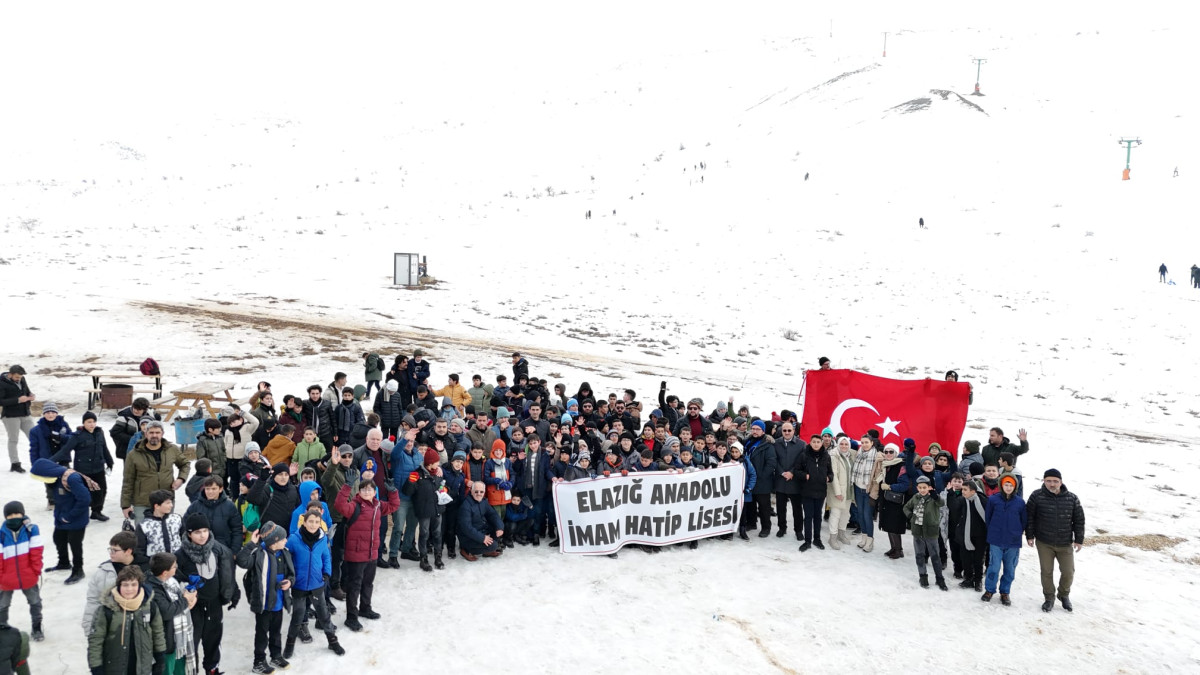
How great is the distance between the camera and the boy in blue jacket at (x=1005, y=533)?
9664 millimetres

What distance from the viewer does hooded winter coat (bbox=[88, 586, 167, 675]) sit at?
19.8 ft

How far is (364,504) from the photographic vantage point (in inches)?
335

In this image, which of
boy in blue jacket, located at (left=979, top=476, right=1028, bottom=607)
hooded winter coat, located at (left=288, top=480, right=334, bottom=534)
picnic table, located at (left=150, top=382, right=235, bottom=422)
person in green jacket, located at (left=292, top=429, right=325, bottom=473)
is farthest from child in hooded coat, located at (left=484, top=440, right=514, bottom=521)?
picnic table, located at (left=150, top=382, right=235, bottom=422)

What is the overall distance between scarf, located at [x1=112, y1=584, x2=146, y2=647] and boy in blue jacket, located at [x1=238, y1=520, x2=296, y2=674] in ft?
3.38

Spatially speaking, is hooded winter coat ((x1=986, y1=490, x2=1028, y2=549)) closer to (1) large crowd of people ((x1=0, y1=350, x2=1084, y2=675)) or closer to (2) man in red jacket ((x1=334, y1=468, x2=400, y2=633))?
(1) large crowd of people ((x1=0, y1=350, x2=1084, y2=675))

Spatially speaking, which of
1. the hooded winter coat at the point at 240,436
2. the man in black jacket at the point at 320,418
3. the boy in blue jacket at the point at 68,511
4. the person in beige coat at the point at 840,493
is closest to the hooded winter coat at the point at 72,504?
the boy in blue jacket at the point at 68,511

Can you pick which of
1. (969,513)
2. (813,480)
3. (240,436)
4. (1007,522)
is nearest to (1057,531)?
(1007,522)

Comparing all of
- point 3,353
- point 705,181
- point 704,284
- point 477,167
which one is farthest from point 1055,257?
point 477,167

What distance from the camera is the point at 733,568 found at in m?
10.6

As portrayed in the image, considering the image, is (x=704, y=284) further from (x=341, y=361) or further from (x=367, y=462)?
(x=367, y=462)

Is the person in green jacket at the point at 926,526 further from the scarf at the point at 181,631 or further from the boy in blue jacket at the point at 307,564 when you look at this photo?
the scarf at the point at 181,631

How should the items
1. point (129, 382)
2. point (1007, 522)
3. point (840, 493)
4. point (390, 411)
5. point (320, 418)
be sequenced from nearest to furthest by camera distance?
1. point (1007, 522)
2. point (840, 493)
3. point (320, 418)
4. point (390, 411)
5. point (129, 382)

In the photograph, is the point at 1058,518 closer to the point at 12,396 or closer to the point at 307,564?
the point at 307,564

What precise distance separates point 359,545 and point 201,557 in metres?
1.78
